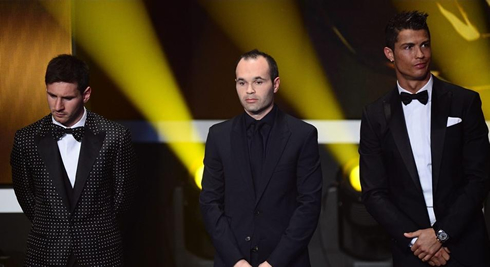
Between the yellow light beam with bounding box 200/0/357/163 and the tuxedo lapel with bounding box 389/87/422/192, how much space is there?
1.31 meters

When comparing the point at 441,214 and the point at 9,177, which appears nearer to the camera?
the point at 441,214

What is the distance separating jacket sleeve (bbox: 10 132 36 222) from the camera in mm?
3961

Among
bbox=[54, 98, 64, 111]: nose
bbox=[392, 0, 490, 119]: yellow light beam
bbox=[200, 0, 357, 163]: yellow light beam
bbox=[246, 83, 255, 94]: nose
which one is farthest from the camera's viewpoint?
bbox=[200, 0, 357, 163]: yellow light beam

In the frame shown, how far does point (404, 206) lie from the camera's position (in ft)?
12.0

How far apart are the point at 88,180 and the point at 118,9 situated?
5.62ft

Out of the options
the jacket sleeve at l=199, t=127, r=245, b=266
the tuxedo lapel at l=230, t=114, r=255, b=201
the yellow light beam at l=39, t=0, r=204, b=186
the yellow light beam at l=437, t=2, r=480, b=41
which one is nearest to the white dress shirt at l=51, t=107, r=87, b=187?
the jacket sleeve at l=199, t=127, r=245, b=266

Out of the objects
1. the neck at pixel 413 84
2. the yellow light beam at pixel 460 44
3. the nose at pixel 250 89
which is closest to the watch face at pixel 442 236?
the neck at pixel 413 84

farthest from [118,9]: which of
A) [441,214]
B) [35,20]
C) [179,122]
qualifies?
[441,214]

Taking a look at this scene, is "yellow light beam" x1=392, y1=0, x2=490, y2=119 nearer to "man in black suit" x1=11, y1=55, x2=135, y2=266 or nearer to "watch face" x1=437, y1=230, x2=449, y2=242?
"watch face" x1=437, y1=230, x2=449, y2=242

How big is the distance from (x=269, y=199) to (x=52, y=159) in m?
1.12

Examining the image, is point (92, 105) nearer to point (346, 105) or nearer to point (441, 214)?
point (346, 105)

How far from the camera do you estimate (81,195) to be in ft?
12.4

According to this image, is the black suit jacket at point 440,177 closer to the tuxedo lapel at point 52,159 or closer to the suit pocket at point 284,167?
the suit pocket at point 284,167

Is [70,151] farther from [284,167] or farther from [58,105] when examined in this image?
[284,167]
